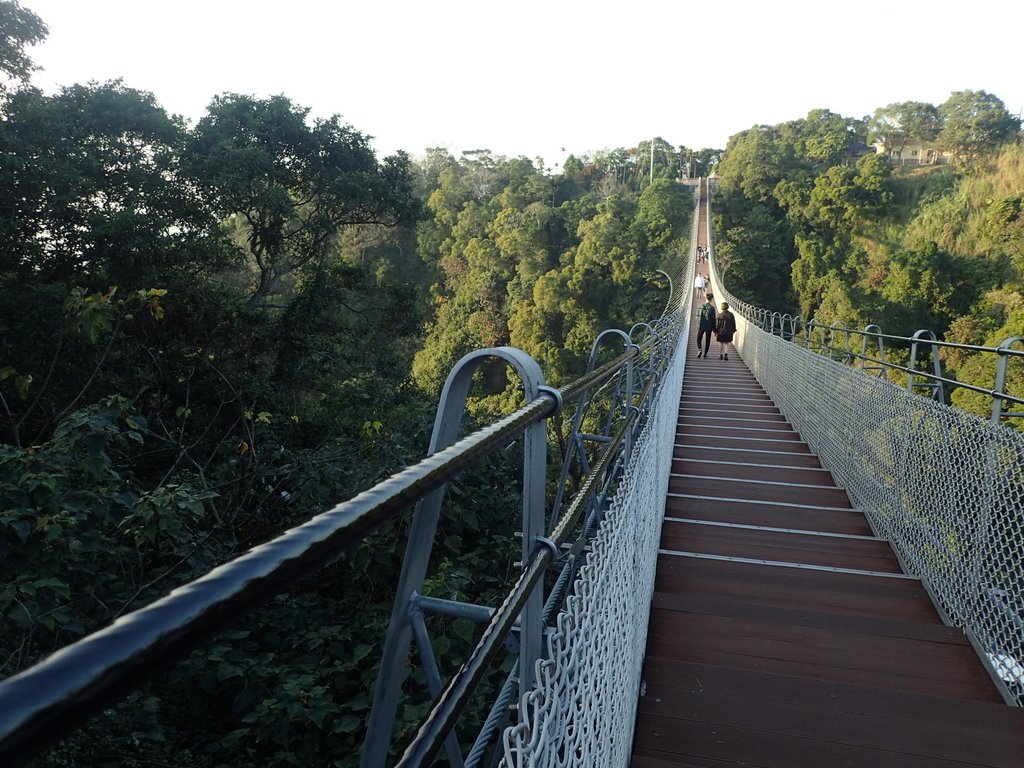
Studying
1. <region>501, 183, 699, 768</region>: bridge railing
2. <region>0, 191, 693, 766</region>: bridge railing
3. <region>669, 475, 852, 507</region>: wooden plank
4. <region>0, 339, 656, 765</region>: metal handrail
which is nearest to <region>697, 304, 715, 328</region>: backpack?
<region>669, 475, 852, 507</region>: wooden plank

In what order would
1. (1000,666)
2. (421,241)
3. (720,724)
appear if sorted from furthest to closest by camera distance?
(421,241) < (1000,666) < (720,724)

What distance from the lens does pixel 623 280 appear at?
104 feet

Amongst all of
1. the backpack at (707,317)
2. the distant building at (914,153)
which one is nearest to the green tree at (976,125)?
the distant building at (914,153)

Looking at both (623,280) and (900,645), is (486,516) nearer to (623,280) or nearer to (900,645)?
(900,645)

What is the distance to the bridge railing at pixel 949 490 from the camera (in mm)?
2342

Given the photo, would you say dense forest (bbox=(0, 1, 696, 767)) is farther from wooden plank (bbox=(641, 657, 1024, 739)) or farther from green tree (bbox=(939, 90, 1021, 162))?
green tree (bbox=(939, 90, 1021, 162))

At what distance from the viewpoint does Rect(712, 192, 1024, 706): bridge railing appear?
2.34 metres

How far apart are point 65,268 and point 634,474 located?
7769 mm

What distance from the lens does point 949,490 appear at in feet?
9.36

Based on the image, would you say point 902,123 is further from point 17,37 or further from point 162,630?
point 162,630

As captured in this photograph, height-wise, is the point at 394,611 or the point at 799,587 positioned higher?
the point at 394,611

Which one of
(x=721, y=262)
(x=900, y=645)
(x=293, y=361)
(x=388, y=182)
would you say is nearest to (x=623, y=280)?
(x=721, y=262)

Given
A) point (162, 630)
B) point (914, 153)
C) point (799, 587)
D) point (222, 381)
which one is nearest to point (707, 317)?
point (222, 381)

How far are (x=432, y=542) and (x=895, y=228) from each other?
3438 cm
